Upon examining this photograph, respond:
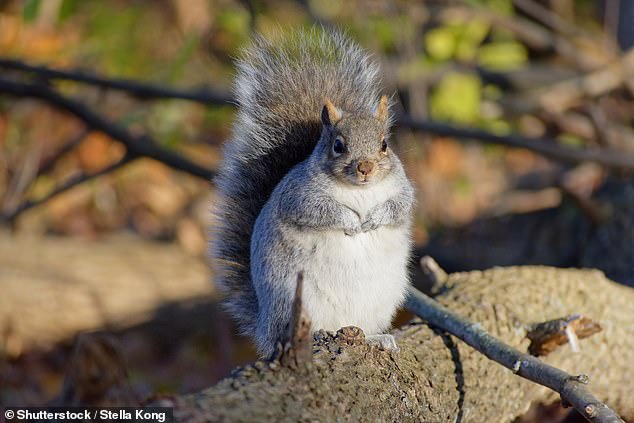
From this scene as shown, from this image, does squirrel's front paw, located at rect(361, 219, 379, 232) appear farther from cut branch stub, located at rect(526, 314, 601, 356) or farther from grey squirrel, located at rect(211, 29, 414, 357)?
cut branch stub, located at rect(526, 314, 601, 356)

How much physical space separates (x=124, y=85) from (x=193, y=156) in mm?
1904

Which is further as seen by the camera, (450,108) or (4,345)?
(450,108)

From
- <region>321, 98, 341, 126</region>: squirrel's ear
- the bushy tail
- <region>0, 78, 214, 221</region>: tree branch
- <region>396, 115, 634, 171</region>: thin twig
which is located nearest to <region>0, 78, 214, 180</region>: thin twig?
<region>0, 78, 214, 221</region>: tree branch

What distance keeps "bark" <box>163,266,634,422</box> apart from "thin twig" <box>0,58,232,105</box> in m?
1.36

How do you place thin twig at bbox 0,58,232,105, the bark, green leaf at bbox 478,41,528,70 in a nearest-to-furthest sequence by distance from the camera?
1. the bark
2. thin twig at bbox 0,58,232,105
3. green leaf at bbox 478,41,528,70

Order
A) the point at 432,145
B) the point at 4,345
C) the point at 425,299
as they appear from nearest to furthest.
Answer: the point at 425,299, the point at 4,345, the point at 432,145

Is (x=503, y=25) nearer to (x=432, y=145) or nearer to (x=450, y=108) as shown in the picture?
(x=450, y=108)

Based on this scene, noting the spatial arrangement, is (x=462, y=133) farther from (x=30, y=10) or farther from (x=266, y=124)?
(x=30, y=10)

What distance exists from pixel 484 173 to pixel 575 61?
Result: 107 cm

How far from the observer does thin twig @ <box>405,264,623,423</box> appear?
4.89 ft

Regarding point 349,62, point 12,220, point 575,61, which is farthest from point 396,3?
point 349,62

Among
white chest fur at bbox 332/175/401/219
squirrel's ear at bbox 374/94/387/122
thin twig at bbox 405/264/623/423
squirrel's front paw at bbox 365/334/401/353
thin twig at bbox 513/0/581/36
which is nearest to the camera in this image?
thin twig at bbox 405/264/623/423

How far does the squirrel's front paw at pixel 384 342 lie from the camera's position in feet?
5.53

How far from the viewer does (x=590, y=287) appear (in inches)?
87.5
